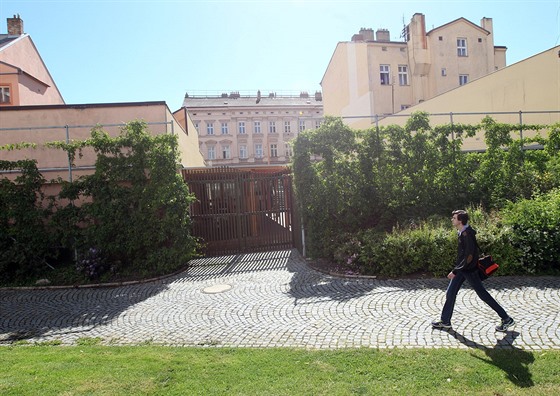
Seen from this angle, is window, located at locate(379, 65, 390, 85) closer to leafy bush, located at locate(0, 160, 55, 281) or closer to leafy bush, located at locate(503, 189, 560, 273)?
leafy bush, located at locate(503, 189, 560, 273)

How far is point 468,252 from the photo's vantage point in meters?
4.98

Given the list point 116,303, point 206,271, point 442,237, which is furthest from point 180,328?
point 442,237

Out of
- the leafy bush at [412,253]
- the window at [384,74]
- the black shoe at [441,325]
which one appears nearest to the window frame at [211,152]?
the window at [384,74]

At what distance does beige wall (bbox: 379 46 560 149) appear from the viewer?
1377 cm

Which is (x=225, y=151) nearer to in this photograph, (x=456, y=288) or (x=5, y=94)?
(x=5, y=94)

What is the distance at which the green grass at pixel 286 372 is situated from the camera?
11.9ft

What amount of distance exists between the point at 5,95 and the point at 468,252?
20.7m

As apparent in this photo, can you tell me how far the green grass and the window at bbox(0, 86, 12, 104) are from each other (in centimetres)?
1684

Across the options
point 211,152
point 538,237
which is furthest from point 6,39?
point 211,152

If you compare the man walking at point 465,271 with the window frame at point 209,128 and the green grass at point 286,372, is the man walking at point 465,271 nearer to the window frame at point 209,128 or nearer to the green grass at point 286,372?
the green grass at point 286,372

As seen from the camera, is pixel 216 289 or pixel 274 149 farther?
pixel 274 149

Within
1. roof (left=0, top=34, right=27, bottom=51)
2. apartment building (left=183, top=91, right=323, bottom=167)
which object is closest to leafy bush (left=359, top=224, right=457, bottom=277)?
roof (left=0, top=34, right=27, bottom=51)

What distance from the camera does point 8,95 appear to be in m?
17.3

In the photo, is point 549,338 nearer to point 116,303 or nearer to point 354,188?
point 354,188
